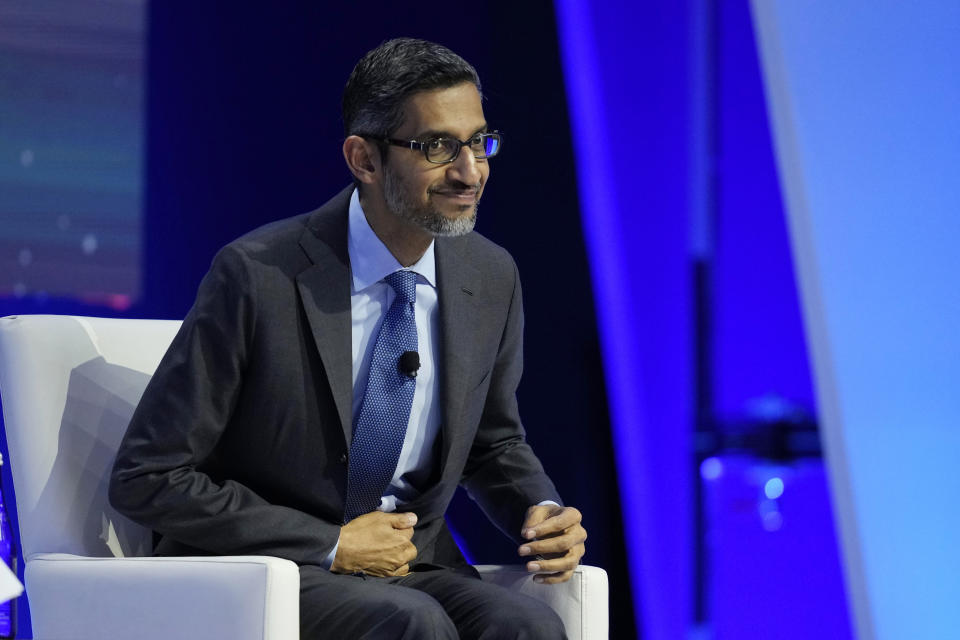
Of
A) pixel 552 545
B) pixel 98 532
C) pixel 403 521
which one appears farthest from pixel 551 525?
Result: pixel 98 532

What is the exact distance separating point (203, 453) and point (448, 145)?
629 mm

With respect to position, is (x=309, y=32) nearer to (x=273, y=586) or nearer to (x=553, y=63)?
(x=553, y=63)

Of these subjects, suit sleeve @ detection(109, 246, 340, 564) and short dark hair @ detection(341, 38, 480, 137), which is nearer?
suit sleeve @ detection(109, 246, 340, 564)

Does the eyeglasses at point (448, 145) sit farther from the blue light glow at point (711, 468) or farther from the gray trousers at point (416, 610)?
the blue light glow at point (711, 468)

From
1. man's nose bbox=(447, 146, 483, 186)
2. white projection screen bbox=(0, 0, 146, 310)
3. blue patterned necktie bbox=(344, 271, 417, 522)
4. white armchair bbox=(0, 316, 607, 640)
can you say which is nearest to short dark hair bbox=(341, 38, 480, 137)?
man's nose bbox=(447, 146, 483, 186)

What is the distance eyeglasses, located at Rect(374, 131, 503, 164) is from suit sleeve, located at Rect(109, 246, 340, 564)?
34 cm

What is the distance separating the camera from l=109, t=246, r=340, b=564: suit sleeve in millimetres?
1754

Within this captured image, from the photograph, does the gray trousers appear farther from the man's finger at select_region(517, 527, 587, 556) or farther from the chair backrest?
the chair backrest

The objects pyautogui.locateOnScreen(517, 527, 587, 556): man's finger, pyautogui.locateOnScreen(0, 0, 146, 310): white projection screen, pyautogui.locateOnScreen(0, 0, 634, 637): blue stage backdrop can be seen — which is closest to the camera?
pyautogui.locateOnScreen(517, 527, 587, 556): man's finger

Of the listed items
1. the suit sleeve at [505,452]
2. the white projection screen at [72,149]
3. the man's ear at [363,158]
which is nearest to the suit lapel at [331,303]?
the man's ear at [363,158]

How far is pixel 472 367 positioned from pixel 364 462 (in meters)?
0.25

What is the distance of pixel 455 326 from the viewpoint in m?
1.98

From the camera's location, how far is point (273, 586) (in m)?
1.55

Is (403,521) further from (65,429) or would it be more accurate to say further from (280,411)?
(65,429)
